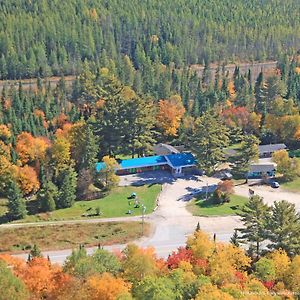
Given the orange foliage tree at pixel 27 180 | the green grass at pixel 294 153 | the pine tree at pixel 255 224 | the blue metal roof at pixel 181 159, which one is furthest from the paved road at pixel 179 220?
the green grass at pixel 294 153

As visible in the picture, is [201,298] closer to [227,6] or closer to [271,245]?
[271,245]

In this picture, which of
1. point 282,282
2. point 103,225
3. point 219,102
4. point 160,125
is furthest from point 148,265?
point 219,102

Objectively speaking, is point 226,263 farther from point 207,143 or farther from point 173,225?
point 207,143

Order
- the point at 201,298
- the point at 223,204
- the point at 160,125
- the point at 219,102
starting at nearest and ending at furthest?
the point at 201,298
the point at 223,204
the point at 160,125
the point at 219,102

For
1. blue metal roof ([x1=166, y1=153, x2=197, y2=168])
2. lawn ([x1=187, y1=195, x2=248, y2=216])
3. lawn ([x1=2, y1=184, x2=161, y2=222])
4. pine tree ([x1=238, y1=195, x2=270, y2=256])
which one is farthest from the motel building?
pine tree ([x1=238, y1=195, x2=270, y2=256])

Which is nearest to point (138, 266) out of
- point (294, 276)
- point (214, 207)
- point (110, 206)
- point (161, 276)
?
point (161, 276)

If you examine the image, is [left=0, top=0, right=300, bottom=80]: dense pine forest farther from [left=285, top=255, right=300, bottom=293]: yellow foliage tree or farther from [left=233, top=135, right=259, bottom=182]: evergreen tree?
[left=285, top=255, right=300, bottom=293]: yellow foliage tree
